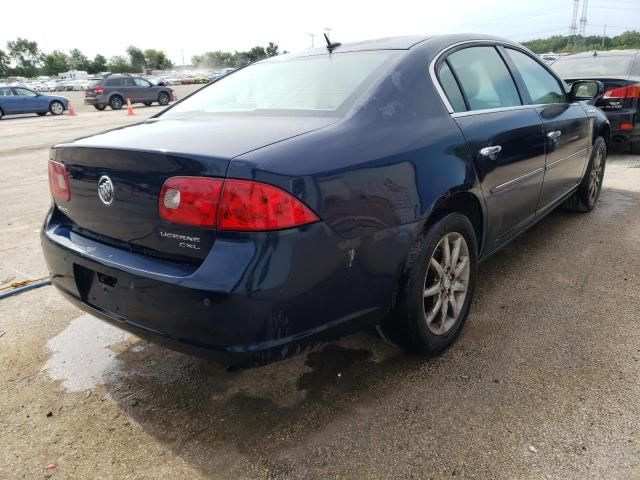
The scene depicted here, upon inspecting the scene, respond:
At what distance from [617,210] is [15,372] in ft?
16.9

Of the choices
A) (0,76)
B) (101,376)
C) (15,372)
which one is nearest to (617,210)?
(101,376)

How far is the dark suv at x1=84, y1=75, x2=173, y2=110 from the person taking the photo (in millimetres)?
23044

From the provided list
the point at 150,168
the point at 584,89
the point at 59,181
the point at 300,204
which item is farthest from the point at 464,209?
the point at 584,89

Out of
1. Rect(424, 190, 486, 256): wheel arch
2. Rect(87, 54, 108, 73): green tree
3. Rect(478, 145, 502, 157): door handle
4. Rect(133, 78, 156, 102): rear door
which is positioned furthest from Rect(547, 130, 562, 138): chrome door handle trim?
Rect(87, 54, 108, 73): green tree

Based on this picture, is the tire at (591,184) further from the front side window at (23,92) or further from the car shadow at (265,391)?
the front side window at (23,92)

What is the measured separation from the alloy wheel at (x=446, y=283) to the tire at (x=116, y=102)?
78.3 ft

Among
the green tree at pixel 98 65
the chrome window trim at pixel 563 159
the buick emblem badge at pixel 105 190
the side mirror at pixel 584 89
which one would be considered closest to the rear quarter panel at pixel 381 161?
the buick emblem badge at pixel 105 190

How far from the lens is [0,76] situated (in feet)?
311

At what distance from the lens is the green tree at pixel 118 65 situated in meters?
105

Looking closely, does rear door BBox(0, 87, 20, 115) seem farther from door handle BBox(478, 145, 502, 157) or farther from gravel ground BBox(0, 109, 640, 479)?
door handle BBox(478, 145, 502, 157)

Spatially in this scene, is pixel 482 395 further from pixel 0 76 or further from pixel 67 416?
pixel 0 76

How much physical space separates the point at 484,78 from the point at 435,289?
1404 mm

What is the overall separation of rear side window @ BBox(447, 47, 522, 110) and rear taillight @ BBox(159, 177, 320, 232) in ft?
4.91

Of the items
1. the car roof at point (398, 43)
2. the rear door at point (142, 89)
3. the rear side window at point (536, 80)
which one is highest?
the car roof at point (398, 43)
